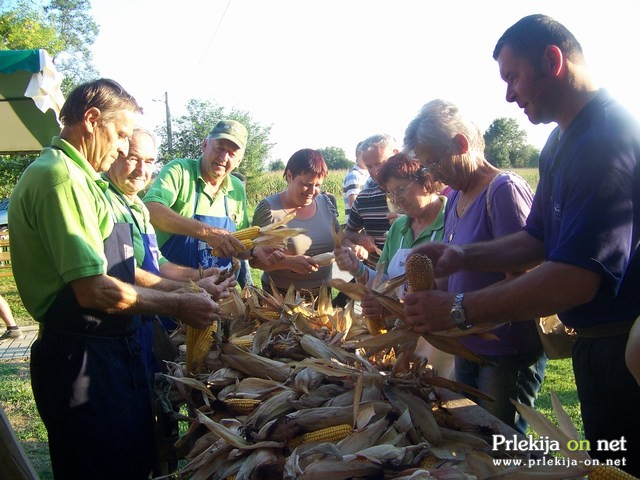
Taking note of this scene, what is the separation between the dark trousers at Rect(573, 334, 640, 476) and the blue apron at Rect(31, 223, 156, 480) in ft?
6.06

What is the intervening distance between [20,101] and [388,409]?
5576mm

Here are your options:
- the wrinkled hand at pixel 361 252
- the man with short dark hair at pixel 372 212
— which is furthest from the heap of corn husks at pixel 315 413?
the man with short dark hair at pixel 372 212

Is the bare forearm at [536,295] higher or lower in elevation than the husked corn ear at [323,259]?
lower

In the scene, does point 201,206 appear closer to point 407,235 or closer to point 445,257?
point 407,235

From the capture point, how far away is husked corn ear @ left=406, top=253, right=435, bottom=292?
2.08 metres

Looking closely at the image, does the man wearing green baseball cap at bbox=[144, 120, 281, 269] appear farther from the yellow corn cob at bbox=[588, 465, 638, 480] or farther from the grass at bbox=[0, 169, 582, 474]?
the yellow corn cob at bbox=[588, 465, 638, 480]

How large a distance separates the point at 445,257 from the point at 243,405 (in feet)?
3.73

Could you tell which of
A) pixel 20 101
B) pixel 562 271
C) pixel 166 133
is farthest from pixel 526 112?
pixel 166 133

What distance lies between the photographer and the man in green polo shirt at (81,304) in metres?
2.13

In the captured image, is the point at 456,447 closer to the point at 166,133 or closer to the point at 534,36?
the point at 534,36

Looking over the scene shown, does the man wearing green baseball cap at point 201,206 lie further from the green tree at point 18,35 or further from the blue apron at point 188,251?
the green tree at point 18,35

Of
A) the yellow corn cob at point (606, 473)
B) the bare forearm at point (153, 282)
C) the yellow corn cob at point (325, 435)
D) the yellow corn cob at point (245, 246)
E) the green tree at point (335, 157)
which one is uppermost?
the green tree at point (335, 157)

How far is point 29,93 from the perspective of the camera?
4883mm

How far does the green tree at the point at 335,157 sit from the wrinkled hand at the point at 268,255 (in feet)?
253
